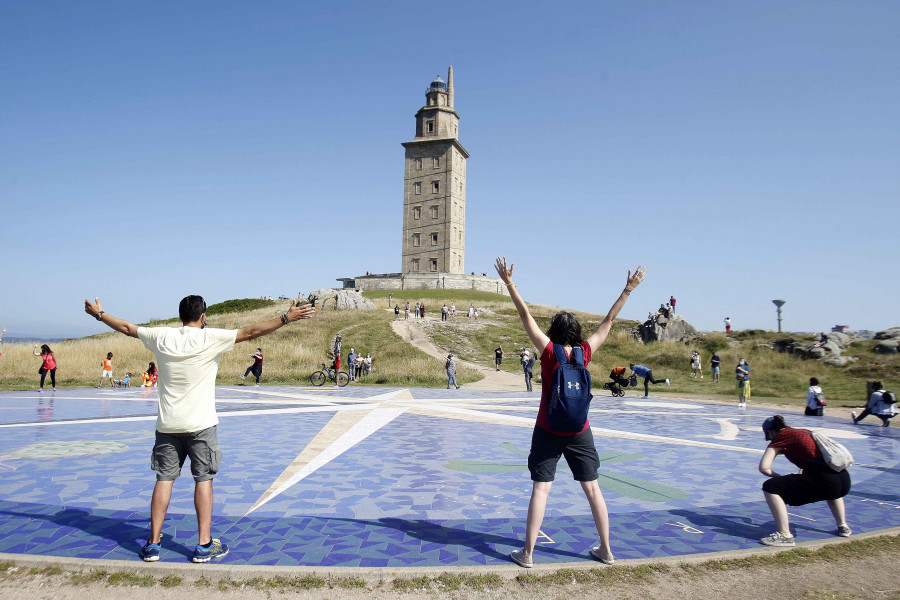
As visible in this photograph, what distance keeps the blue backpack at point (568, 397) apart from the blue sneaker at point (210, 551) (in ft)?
9.32

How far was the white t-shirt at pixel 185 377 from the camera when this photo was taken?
14.2ft

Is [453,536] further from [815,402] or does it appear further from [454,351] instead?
[454,351]

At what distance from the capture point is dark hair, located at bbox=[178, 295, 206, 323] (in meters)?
4.53

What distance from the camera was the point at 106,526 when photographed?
523cm

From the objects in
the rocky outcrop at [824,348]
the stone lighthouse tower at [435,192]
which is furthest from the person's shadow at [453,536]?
the stone lighthouse tower at [435,192]

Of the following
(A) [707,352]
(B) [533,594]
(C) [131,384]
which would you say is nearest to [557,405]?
(B) [533,594]

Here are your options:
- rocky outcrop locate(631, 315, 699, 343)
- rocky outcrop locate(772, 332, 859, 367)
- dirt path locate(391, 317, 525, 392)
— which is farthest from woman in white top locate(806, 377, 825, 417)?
rocky outcrop locate(631, 315, 699, 343)

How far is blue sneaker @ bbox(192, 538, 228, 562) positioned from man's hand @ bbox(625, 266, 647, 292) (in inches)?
159

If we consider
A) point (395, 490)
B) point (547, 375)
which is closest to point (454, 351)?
point (395, 490)

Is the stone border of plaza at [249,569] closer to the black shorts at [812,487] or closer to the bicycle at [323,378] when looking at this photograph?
the black shorts at [812,487]

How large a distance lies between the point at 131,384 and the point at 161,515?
2088 centimetres

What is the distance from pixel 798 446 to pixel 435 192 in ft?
243

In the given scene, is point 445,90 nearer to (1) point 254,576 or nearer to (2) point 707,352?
(2) point 707,352

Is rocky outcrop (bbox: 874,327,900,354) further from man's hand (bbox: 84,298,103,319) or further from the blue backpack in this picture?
man's hand (bbox: 84,298,103,319)
